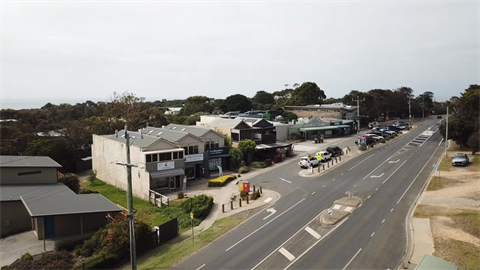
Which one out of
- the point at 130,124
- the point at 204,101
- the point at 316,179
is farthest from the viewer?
the point at 204,101

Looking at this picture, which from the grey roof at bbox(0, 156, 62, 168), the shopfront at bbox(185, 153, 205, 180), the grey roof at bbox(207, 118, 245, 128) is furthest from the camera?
the grey roof at bbox(207, 118, 245, 128)

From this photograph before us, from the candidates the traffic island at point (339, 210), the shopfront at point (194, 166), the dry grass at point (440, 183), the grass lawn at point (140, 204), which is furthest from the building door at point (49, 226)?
the dry grass at point (440, 183)

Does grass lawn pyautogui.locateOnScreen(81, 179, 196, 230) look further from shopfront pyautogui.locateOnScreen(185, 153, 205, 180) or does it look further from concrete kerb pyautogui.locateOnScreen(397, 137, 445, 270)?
concrete kerb pyautogui.locateOnScreen(397, 137, 445, 270)

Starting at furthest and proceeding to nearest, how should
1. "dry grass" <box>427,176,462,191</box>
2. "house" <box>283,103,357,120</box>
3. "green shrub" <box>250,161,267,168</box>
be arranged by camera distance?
"house" <box>283,103,357,120</box>
"green shrub" <box>250,161,267,168</box>
"dry grass" <box>427,176,462,191</box>

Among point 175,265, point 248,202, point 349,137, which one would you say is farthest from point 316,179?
point 349,137

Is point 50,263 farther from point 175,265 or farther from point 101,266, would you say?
point 175,265

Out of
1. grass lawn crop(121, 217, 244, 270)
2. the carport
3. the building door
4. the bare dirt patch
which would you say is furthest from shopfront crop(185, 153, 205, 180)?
the bare dirt patch

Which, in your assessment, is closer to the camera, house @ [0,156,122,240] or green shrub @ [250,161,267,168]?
house @ [0,156,122,240]
